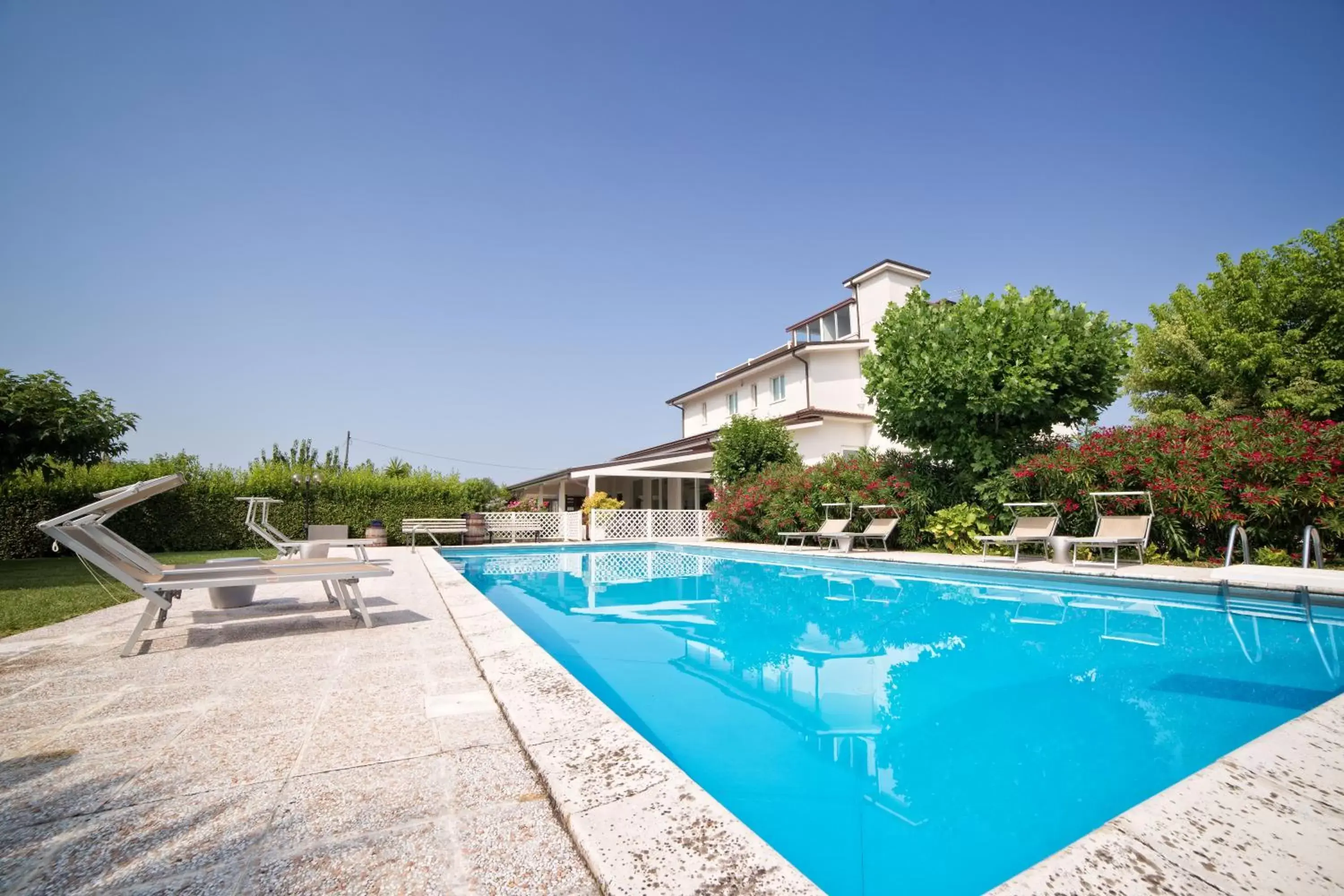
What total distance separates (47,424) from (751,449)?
16766 millimetres

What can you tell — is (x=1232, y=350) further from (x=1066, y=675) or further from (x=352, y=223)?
(x=352, y=223)

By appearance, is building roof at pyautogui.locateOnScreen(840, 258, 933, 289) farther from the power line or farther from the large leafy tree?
the power line

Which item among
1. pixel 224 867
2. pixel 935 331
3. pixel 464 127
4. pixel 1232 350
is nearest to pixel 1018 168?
pixel 935 331

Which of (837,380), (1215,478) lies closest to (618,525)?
(837,380)

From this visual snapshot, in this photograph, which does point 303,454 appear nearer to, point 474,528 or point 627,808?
point 474,528

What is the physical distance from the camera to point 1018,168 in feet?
47.1

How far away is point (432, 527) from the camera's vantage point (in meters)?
18.9

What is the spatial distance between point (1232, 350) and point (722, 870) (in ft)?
88.4

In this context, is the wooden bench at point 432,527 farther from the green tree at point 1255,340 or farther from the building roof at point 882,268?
the green tree at point 1255,340

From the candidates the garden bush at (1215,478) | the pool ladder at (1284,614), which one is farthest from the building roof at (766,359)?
the pool ladder at (1284,614)

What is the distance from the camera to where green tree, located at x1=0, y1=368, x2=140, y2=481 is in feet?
36.2

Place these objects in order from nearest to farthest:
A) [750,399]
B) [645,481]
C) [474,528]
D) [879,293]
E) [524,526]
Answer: [474,528] → [524,526] → [879,293] → [750,399] → [645,481]

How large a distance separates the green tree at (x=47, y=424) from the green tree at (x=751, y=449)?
613 inches

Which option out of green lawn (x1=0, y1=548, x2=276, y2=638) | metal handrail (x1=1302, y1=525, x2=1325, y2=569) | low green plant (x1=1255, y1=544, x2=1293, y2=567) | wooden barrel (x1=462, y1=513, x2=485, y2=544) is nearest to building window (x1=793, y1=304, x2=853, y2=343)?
wooden barrel (x1=462, y1=513, x2=485, y2=544)
